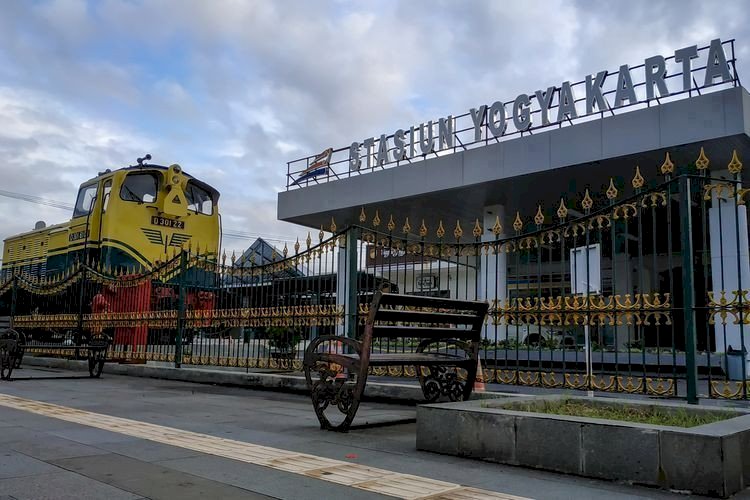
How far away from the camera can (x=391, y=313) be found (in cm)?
609

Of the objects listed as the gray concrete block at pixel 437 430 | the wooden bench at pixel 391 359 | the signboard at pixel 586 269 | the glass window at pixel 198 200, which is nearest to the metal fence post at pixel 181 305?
the wooden bench at pixel 391 359

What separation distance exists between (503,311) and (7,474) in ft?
17.0

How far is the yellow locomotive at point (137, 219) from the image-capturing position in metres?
15.0

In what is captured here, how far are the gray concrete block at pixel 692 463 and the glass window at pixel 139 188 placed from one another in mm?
13661

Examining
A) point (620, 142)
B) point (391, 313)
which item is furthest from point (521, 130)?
point (391, 313)

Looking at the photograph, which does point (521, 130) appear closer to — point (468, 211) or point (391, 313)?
point (468, 211)

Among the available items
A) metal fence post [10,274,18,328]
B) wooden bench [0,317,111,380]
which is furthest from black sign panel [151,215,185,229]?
metal fence post [10,274,18,328]

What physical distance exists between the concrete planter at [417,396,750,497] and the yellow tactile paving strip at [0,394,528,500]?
2.56 ft

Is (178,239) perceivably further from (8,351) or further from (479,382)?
(479,382)

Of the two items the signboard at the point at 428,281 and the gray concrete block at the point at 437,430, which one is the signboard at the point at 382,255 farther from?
the gray concrete block at the point at 437,430

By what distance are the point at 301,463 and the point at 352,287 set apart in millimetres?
4162

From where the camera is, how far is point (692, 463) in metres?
3.91

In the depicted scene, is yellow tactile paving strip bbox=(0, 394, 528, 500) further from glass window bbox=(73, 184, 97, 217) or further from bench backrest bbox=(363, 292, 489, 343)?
glass window bbox=(73, 184, 97, 217)

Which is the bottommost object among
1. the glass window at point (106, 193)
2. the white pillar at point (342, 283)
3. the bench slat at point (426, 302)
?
the bench slat at point (426, 302)
